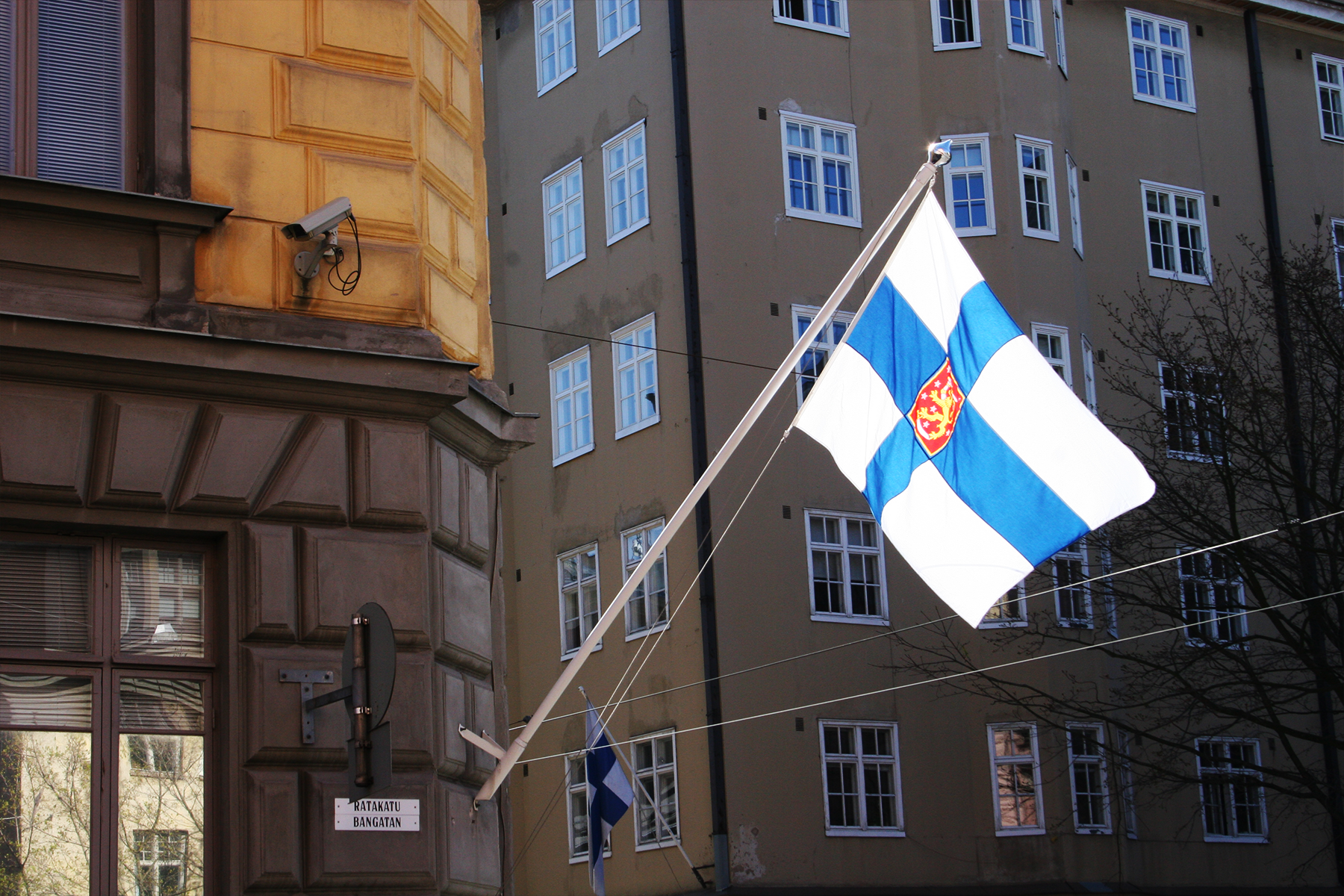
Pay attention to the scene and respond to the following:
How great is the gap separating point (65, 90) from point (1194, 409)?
19.9 metres

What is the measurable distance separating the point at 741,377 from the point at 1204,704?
824cm

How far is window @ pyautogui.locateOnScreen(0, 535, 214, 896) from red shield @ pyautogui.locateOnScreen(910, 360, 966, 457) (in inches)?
156

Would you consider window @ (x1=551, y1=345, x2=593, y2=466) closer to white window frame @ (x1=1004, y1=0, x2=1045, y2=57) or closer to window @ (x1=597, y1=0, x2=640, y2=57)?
window @ (x1=597, y1=0, x2=640, y2=57)

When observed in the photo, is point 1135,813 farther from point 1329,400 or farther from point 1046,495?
point 1046,495

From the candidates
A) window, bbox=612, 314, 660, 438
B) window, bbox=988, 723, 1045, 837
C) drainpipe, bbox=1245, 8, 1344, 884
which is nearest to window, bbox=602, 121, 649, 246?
window, bbox=612, 314, 660, 438

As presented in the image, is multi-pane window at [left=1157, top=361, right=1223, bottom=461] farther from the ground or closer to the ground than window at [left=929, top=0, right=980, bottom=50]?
closer to the ground

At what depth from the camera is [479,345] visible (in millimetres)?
11531

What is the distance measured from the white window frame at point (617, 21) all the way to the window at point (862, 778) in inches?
459

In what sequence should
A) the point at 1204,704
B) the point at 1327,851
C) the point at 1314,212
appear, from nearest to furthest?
the point at 1204,704 → the point at 1327,851 → the point at 1314,212

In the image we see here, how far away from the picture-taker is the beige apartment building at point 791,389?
86.9ft

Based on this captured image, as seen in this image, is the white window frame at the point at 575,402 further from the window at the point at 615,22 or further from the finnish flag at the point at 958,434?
Result: the finnish flag at the point at 958,434

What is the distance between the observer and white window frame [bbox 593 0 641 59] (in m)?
29.8

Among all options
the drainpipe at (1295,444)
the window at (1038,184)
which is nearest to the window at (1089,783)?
the drainpipe at (1295,444)

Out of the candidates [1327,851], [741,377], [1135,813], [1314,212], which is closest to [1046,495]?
[741,377]
